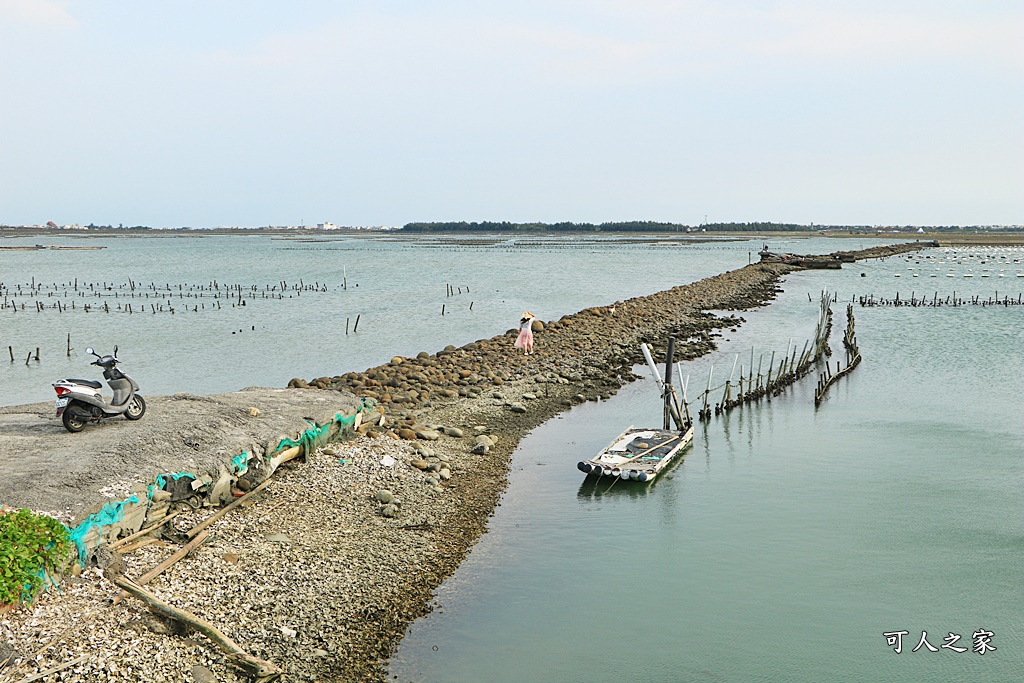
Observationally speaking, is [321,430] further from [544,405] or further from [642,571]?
[544,405]

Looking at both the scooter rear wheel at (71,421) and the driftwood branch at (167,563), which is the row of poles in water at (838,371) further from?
the scooter rear wheel at (71,421)

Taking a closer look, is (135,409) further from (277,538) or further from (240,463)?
(277,538)

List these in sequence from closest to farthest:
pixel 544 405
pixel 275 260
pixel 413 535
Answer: pixel 413 535 < pixel 544 405 < pixel 275 260

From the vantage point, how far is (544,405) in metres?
24.9

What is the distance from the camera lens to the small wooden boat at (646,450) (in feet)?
59.6

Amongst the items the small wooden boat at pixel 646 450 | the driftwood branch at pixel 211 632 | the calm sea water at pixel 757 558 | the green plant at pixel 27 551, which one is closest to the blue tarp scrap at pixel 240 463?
the driftwood branch at pixel 211 632

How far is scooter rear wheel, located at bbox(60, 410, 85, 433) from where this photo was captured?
14.2 meters

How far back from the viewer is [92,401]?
14258 mm

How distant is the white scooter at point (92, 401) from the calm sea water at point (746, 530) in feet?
22.4

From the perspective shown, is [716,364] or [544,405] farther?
[716,364]

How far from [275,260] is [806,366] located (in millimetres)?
101215

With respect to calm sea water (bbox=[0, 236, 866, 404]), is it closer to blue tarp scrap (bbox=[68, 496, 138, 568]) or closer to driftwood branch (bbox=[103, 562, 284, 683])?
blue tarp scrap (bbox=[68, 496, 138, 568])

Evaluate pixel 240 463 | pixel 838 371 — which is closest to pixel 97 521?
pixel 240 463

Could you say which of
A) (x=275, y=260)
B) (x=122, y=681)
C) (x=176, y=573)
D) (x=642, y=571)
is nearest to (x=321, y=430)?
(x=176, y=573)
